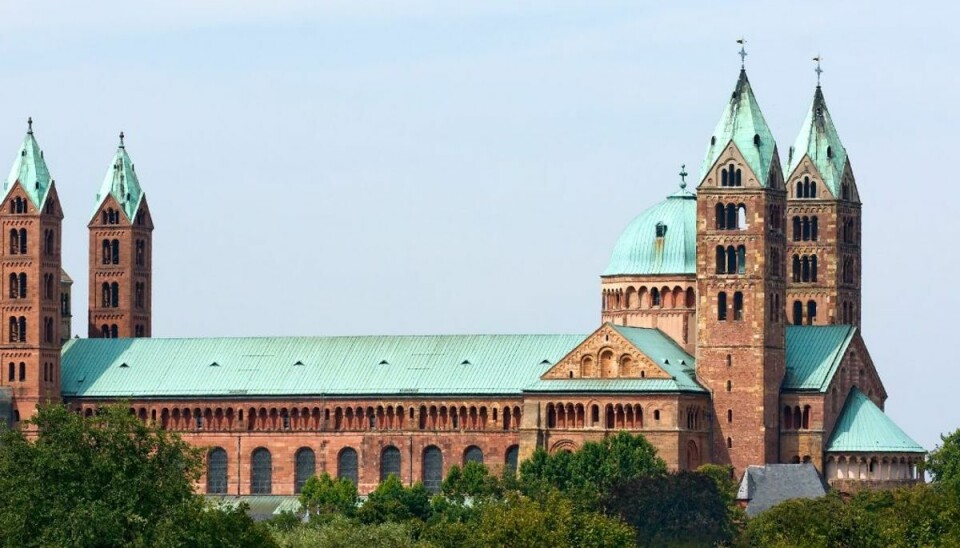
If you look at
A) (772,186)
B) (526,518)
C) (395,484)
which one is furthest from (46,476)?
(772,186)

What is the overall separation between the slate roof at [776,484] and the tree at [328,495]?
19912 mm

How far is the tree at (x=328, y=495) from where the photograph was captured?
18600 centimetres

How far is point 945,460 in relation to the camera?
630 ft

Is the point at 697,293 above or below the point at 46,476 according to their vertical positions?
above

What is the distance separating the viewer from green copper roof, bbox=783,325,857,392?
192875 millimetres

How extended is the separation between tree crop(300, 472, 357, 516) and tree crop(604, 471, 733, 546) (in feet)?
60.6

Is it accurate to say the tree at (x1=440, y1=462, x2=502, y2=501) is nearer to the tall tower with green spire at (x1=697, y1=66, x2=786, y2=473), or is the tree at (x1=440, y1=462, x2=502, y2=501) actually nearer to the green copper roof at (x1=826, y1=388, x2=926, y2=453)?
the tall tower with green spire at (x1=697, y1=66, x2=786, y2=473)

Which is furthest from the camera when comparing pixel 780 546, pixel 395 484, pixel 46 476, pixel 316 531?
pixel 395 484

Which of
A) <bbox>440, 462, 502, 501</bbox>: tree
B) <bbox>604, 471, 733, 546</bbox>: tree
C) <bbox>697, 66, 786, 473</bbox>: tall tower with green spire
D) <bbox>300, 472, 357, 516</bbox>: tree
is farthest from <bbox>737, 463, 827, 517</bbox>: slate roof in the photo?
<bbox>300, 472, 357, 516</bbox>: tree

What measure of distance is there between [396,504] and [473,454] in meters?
22.8

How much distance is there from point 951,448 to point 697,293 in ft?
51.3

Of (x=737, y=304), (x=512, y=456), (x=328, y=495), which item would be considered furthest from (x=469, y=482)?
(x=737, y=304)

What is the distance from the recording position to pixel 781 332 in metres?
193

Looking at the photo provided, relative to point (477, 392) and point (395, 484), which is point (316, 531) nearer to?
point (395, 484)
